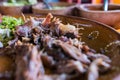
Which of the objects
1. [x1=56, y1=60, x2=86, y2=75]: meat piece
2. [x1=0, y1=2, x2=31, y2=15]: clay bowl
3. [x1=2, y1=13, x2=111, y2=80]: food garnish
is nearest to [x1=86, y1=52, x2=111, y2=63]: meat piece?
[x1=2, y1=13, x2=111, y2=80]: food garnish

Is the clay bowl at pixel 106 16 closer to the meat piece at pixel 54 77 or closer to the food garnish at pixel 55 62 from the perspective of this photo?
the food garnish at pixel 55 62

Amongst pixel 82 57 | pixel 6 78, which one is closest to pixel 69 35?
pixel 82 57

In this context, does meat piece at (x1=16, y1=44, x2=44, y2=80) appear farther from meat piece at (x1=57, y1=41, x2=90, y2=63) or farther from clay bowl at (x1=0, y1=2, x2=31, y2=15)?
clay bowl at (x1=0, y1=2, x2=31, y2=15)

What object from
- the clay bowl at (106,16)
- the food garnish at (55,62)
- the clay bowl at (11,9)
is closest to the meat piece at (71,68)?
the food garnish at (55,62)

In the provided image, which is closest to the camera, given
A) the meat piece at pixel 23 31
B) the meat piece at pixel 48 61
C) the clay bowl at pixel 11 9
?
the meat piece at pixel 48 61

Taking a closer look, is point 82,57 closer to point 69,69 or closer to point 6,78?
point 69,69

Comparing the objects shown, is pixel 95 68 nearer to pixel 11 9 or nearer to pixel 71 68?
pixel 71 68
